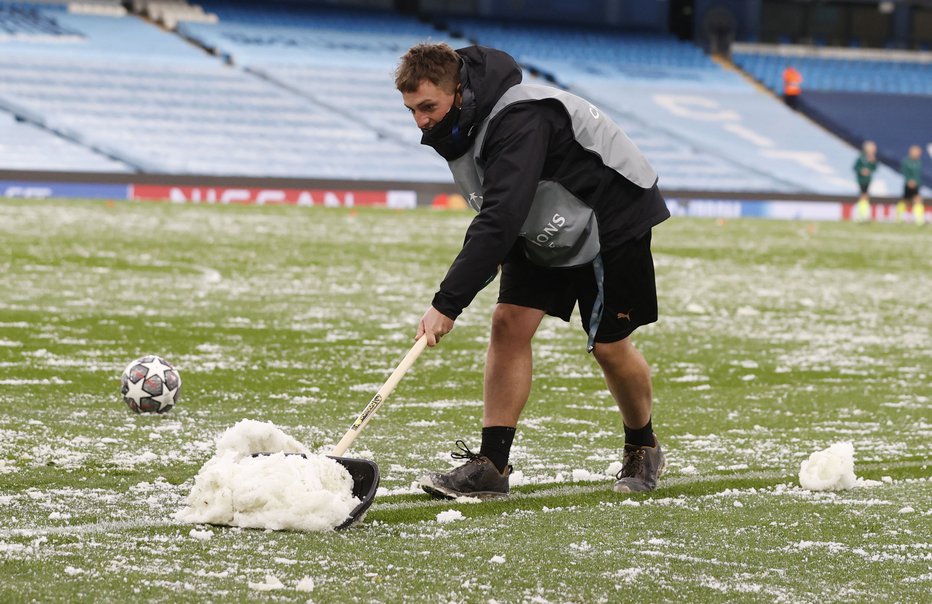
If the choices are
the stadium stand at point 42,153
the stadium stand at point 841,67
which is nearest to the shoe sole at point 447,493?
the stadium stand at point 42,153

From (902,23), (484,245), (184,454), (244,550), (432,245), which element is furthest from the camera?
(902,23)

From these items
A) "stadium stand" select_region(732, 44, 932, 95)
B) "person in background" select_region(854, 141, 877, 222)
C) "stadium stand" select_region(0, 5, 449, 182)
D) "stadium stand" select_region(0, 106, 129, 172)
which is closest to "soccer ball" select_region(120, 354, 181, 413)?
"stadium stand" select_region(0, 106, 129, 172)

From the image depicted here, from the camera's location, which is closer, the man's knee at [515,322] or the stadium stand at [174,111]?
the man's knee at [515,322]

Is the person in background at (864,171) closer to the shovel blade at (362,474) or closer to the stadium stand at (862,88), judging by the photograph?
the stadium stand at (862,88)

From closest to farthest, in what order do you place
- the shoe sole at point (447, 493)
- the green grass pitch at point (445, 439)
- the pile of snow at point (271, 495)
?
the green grass pitch at point (445, 439)
the pile of snow at point (271, 495)
the shoe sole at point (447, 493)

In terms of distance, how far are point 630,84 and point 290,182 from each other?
15236mm

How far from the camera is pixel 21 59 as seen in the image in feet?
115

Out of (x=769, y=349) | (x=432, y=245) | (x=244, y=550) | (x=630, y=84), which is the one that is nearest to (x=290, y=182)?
(x=432, y=245)

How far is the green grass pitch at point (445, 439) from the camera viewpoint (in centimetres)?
377

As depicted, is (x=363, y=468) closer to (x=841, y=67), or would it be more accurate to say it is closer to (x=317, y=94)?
(x=317, y=94)

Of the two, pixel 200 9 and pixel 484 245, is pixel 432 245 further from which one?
pixel 200 9

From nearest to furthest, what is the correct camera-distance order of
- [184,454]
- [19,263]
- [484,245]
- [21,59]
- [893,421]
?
1. [484,245]
2. [184,454]
3. [893,421]
4. [19,263]
5. [21,59]

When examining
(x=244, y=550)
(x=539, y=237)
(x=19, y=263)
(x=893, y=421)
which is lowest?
(x=19, y=263)

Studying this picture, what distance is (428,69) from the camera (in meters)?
4.54
